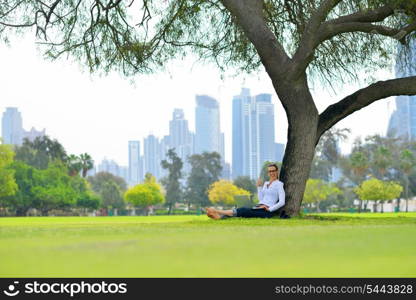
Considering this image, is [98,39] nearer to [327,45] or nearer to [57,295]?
[327,45]

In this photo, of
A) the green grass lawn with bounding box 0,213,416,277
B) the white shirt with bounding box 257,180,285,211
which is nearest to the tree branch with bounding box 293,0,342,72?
the white shirt with bounding box 257,180,285,211

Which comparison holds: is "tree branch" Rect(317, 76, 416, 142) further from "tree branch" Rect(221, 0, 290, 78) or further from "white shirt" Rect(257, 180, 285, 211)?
"white shirt" Rect(257, 180, 285, 211)

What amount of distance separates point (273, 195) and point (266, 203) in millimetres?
203

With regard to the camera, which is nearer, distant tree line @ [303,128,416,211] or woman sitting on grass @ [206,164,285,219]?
woman sitting on grass @ [206,164,285,219]

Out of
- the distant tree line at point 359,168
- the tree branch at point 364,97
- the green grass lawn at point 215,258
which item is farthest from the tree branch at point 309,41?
the distant tree line at point 359,168

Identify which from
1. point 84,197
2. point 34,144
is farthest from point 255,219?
point 34,144

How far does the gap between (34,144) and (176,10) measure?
75602mm
